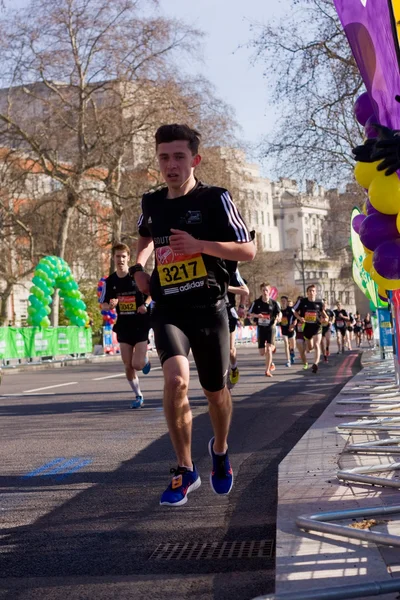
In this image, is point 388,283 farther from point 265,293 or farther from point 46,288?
point 46,288

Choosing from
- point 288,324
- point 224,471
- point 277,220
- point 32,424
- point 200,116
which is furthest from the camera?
point 277,220

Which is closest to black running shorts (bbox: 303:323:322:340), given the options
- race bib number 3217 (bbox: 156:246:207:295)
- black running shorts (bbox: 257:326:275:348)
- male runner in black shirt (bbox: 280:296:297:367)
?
black running shorts (bbox: 257:326:275:348)

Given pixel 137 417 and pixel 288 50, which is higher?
pixel 288 50

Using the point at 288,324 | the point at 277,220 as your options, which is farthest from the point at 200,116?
the point at 277,220

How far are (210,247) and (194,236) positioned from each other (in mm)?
168

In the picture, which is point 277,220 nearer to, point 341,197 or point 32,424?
point 341,197

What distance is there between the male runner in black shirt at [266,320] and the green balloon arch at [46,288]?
50.6 ft

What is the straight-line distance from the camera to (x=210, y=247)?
17.4 ft

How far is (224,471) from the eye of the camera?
18.6 feet

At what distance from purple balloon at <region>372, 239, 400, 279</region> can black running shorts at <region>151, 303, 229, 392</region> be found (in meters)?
0.94

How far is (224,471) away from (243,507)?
1.47 ft

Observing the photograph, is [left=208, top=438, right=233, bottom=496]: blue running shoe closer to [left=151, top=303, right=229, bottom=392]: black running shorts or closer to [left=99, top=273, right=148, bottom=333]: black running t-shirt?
[left=151, top=303, right=229, bottom=392]: black running shorts

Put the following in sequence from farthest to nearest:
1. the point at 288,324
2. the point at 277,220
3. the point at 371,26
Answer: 1. the point at 277,220
2. the point at 288,324
3. the point at 371,26

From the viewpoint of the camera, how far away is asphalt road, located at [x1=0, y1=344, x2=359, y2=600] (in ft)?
14.1
